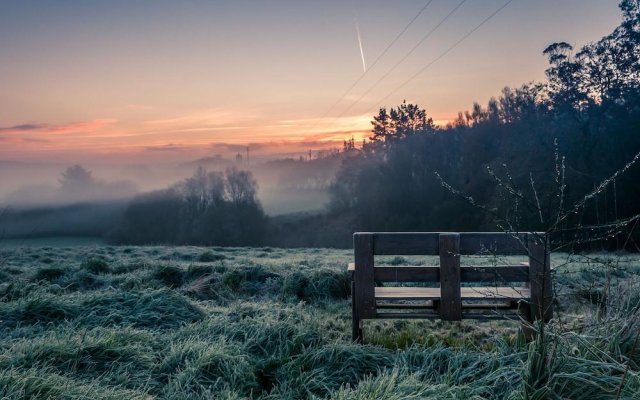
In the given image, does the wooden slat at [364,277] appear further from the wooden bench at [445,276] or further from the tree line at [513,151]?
the tree line at [513,151]

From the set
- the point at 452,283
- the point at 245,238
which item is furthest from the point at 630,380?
the point at 245,238

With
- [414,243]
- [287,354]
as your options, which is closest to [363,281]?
[414,243]

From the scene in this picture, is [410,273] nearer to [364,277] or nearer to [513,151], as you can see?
[364,277]

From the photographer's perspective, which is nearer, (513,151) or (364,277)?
(364,277)

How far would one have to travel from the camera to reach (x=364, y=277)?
19.7 feet

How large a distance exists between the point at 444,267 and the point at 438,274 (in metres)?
0.16

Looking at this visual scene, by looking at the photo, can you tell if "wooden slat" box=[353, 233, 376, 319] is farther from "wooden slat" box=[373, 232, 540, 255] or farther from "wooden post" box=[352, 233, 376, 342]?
"wooden slat" box=[373, 232, 540, 255]

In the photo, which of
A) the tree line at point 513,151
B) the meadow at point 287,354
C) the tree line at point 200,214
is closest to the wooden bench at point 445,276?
the meadow at point 287,354

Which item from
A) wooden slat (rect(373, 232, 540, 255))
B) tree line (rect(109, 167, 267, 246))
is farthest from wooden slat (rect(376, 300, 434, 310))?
tree line (rect(109, 167, 267, 246))

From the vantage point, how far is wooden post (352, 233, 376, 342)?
19.6 feet

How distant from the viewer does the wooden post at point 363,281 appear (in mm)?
5961

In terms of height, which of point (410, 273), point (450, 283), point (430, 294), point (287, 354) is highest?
point (410, 273)

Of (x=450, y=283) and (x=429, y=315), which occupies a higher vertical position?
(x=450, y=283)

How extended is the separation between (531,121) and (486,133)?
7.80 m
